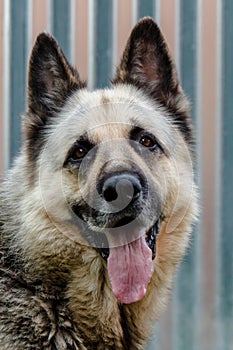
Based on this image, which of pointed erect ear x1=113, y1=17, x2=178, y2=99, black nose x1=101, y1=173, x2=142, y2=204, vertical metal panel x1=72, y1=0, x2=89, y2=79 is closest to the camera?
black nose x1=101, y1=173, x2=142, y2=204

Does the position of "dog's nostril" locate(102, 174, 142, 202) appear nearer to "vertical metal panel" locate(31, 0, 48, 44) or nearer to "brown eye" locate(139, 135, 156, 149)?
"brown eye" locate(139, 135, 156, 149)

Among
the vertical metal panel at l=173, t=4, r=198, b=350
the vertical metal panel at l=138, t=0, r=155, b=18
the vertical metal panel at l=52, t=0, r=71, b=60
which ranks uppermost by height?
the vertical metal panel at l=138, t=0, r=155, b=18

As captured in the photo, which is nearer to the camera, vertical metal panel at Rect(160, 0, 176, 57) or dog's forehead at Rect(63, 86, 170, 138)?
dog's forehead at Rect(63, 86, 170, 138)

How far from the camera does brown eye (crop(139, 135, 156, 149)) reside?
4172mm

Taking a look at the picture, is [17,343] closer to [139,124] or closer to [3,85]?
[139,124]

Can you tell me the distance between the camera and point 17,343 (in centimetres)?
381

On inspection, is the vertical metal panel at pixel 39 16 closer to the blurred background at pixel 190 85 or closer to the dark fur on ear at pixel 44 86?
the blurred background at pixel 190 85

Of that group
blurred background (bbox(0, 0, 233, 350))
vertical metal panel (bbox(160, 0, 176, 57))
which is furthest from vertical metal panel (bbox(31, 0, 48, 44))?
vertical metal panel (bbox(160, 0, 176, 57))

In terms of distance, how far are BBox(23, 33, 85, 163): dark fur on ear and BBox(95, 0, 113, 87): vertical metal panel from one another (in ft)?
3.64

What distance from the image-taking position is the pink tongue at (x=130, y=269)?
393 centimetres

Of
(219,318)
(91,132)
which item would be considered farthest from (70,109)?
(219,318)

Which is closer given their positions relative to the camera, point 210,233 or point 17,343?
point 17,343

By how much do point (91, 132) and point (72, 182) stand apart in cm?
25

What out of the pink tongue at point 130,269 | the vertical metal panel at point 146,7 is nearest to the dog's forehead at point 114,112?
the pink tongue at point 130,269
